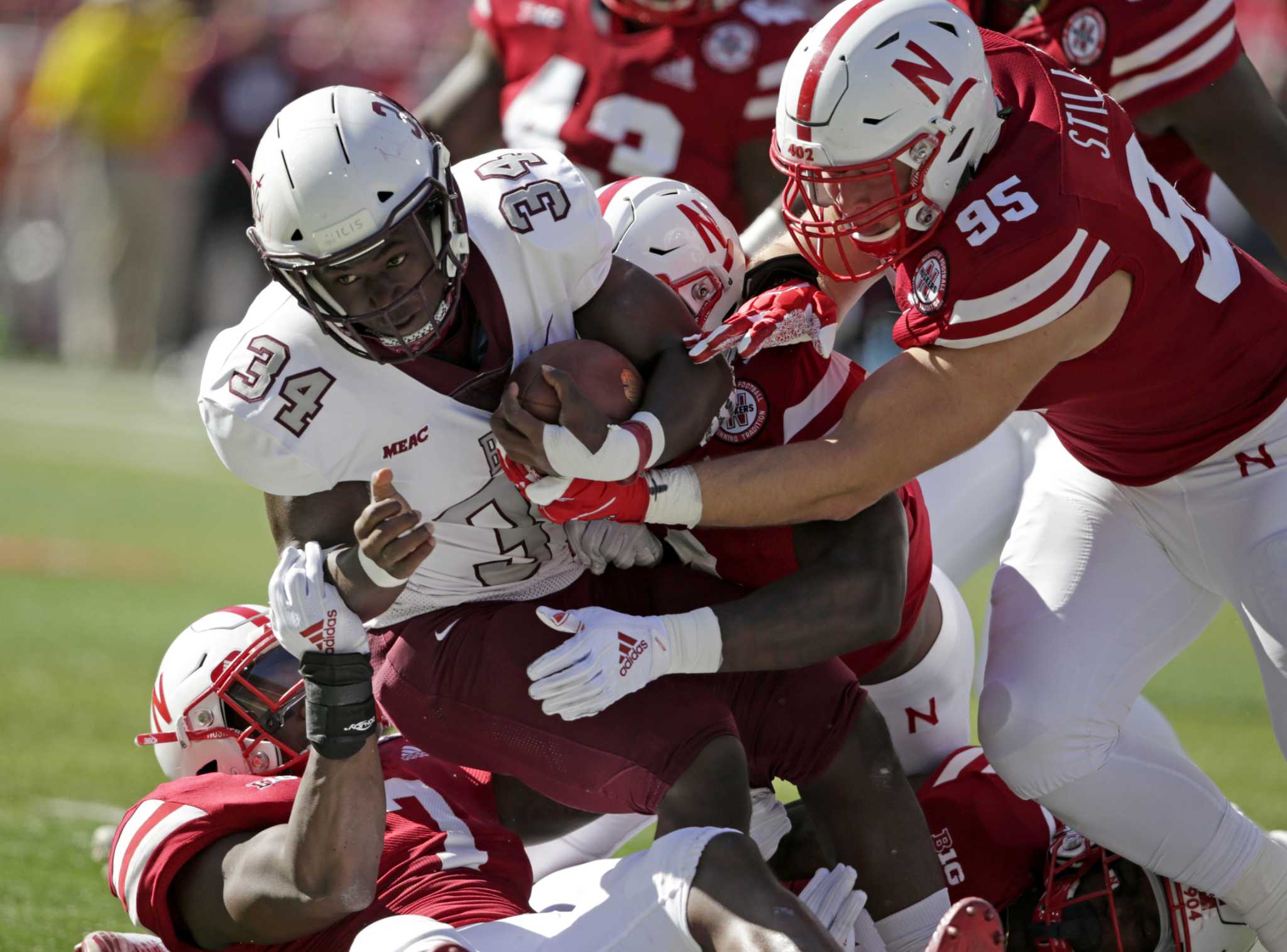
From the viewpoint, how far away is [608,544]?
314 centimetres

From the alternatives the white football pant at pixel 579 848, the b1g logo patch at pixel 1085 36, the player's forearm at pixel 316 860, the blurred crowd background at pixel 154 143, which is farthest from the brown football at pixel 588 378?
the blurred crowd background at pixel 154 143

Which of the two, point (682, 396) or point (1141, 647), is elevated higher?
point (682, 396)

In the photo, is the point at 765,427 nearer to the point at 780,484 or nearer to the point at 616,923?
the point at 780,484

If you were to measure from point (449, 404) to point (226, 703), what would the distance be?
2.67ft

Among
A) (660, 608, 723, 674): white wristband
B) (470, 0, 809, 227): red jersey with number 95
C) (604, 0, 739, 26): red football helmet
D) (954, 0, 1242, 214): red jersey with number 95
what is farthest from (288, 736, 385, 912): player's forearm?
(604, 0, 739, 26): red football helmet

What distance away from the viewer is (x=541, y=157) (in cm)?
320

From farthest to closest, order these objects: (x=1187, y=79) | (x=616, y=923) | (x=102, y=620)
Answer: (x=102, y=620), (x=1187, y=79), (x=616, y=923)

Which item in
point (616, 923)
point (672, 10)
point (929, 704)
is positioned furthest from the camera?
point (672, 10)

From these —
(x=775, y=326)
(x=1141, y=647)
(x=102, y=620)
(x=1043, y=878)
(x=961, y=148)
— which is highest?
(x=961, y=148)

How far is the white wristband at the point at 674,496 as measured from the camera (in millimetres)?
2918

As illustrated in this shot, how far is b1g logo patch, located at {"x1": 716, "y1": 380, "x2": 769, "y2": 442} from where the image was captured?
10.5 ft

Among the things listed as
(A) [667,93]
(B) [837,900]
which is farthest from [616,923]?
(A) [667,93]

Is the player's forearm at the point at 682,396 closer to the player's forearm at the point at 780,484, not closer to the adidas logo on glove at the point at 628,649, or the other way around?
the player's forearm at the point at 780,484

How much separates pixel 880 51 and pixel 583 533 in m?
1.02
